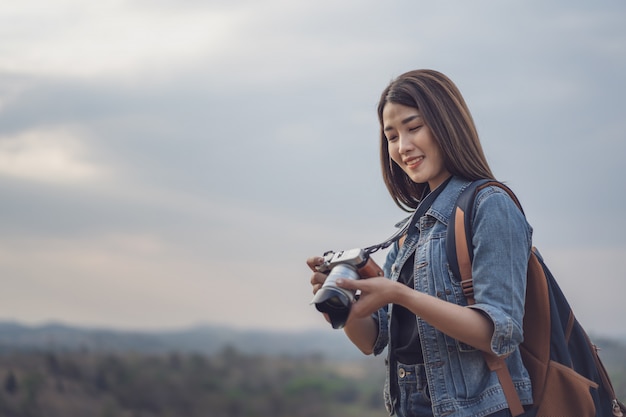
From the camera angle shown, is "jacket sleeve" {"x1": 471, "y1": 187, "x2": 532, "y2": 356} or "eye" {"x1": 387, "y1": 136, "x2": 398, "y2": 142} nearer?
"jacket sleeve" {"x1": 471, "y1": 187, "x2": 532, "y2": 356}

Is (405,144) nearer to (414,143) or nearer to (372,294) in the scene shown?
(414,143)

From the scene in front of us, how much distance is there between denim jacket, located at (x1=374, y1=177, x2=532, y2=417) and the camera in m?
2.63

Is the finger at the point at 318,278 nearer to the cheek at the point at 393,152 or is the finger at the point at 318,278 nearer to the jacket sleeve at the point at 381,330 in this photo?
the jacket sleeve at the point at 381,330

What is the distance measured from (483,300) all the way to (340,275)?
475mm

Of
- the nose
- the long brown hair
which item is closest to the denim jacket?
the long brown hair

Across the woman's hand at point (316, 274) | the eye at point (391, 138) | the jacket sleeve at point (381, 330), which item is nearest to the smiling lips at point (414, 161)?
the eye at point (391, 138)

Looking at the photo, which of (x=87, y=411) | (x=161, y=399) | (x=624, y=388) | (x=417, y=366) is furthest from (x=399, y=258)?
(x=161, y=399)

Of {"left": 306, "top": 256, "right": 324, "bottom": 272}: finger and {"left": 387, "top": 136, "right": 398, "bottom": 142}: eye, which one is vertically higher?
{"left": 387, "top": 136, "right": 398, "bottom": 142}: eye

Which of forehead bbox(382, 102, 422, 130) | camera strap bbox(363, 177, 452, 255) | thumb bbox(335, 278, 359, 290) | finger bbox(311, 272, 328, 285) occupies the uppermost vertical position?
forehead bbox(382, 102, 422, 130)

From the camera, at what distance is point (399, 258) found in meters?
3.03

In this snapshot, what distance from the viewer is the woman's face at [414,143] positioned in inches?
116

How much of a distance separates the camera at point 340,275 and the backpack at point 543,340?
0.29m

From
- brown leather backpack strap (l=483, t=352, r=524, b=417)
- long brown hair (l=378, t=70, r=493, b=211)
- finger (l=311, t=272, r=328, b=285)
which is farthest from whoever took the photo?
long brown hair (l=378, t=70, r=493, b=211)

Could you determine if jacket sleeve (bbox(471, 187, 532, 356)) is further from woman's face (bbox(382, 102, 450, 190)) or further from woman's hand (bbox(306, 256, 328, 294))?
woman's hand (bbox(306, 256, 328, 294))
